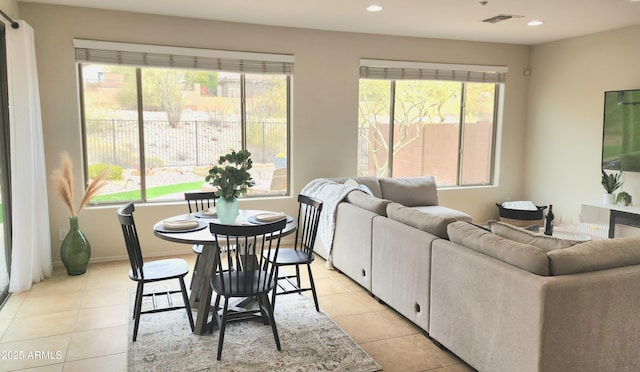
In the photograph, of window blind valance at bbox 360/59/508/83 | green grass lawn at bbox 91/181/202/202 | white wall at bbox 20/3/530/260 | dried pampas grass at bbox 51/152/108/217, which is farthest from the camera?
window blind valance at bbox 360/59/508/83

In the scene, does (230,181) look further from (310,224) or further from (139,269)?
(310,224)

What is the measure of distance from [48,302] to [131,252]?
4.31ft

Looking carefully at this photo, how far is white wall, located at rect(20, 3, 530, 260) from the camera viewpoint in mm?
4570

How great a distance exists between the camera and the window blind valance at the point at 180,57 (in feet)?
15.2

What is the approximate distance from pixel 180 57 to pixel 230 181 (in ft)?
7.53

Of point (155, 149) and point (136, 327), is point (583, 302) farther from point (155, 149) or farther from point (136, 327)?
point (155, 149)

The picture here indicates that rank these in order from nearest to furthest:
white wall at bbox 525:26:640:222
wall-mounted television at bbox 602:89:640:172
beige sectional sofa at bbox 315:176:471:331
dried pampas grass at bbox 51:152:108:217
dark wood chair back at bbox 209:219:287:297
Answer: dark wood chair back at bbox 209:219:287:297 → beige sectional sofa at bbox 315:176:471:331 → dried pampas grass at bbox 51:152:108:217 → wall-mounted television at bbox 602:89:640:172 → white wall at bbox 525:26:640:222

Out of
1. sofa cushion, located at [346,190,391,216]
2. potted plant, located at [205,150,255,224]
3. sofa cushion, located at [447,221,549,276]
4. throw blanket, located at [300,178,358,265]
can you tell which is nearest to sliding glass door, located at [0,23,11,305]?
potted plant, located at [205,150,255,224]

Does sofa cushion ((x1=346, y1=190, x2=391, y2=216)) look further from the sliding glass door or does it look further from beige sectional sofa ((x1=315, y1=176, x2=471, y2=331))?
the sliding glass door

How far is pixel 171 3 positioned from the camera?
4340mm

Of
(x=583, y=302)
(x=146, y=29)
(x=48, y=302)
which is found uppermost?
(x=146, y=29)

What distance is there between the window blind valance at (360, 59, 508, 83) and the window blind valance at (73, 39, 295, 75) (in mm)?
1075

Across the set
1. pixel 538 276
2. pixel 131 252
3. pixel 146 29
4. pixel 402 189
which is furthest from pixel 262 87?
pixel 538 276

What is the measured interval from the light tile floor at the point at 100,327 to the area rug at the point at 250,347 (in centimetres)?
11
